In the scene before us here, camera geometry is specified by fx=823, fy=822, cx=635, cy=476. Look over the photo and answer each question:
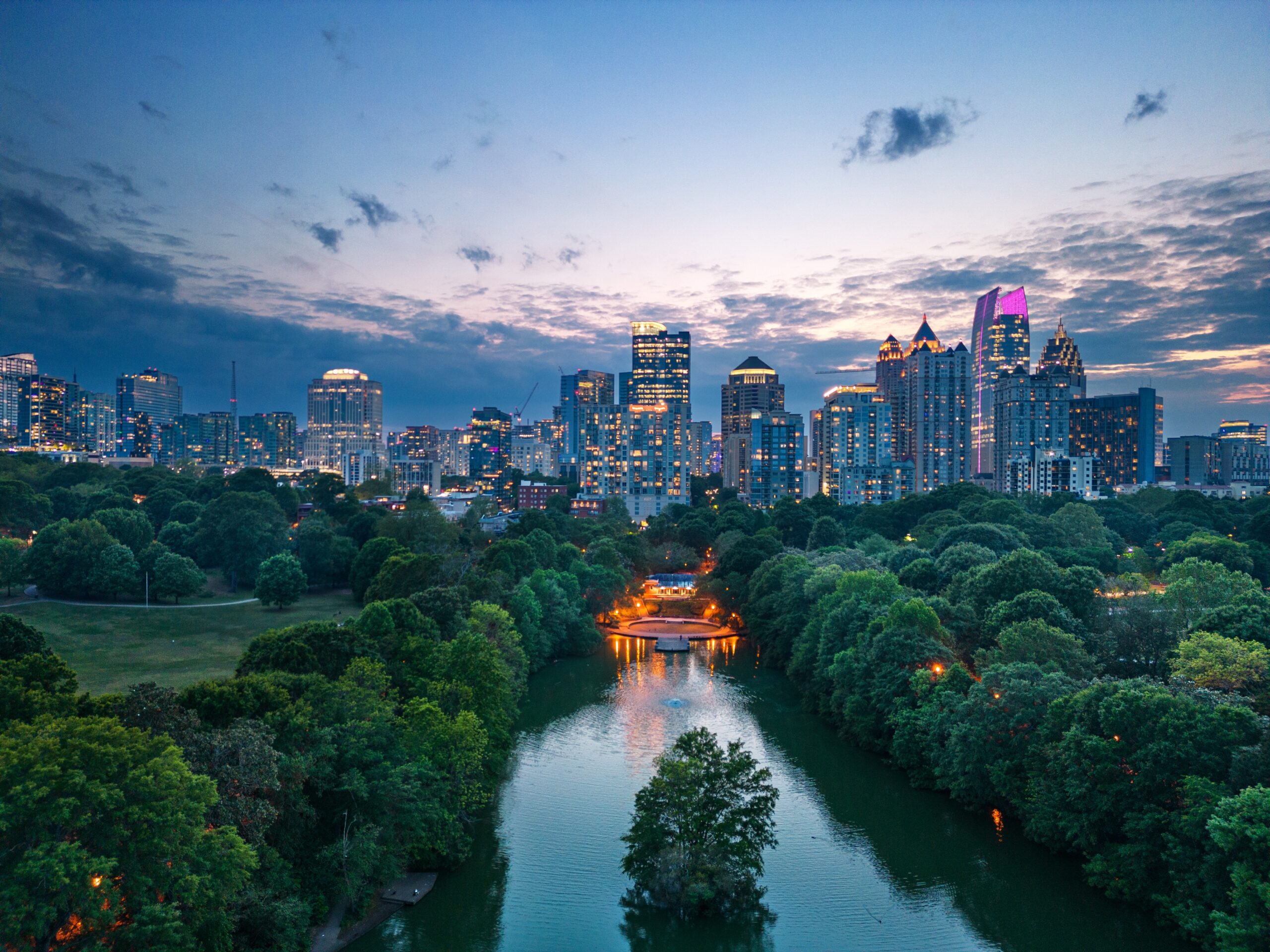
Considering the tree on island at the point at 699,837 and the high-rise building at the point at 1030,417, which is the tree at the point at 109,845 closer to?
the tree on island at the point at 699,837

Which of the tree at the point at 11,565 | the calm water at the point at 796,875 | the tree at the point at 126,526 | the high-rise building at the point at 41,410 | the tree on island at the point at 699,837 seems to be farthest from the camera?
the high-rise building at the point at 41,410

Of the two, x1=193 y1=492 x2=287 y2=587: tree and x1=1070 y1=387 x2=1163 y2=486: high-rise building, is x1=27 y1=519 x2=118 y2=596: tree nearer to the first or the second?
x1=193 y1=492 x2=287 y2=587: tree

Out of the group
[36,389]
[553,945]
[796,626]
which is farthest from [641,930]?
[36,389]

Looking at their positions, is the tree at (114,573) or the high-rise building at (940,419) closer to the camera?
the tree at (114,573)

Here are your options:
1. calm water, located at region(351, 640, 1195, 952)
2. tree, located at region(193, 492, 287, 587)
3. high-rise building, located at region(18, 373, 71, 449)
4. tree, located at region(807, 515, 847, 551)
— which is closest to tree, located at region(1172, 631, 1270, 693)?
calm water, located at region(351, 640, 1195, 952)

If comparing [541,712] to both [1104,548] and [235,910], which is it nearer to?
[235,910]

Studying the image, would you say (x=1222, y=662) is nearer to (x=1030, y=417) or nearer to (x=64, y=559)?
(x=64, y=559)

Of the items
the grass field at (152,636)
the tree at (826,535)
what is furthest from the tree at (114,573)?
the tree at (826,535)
